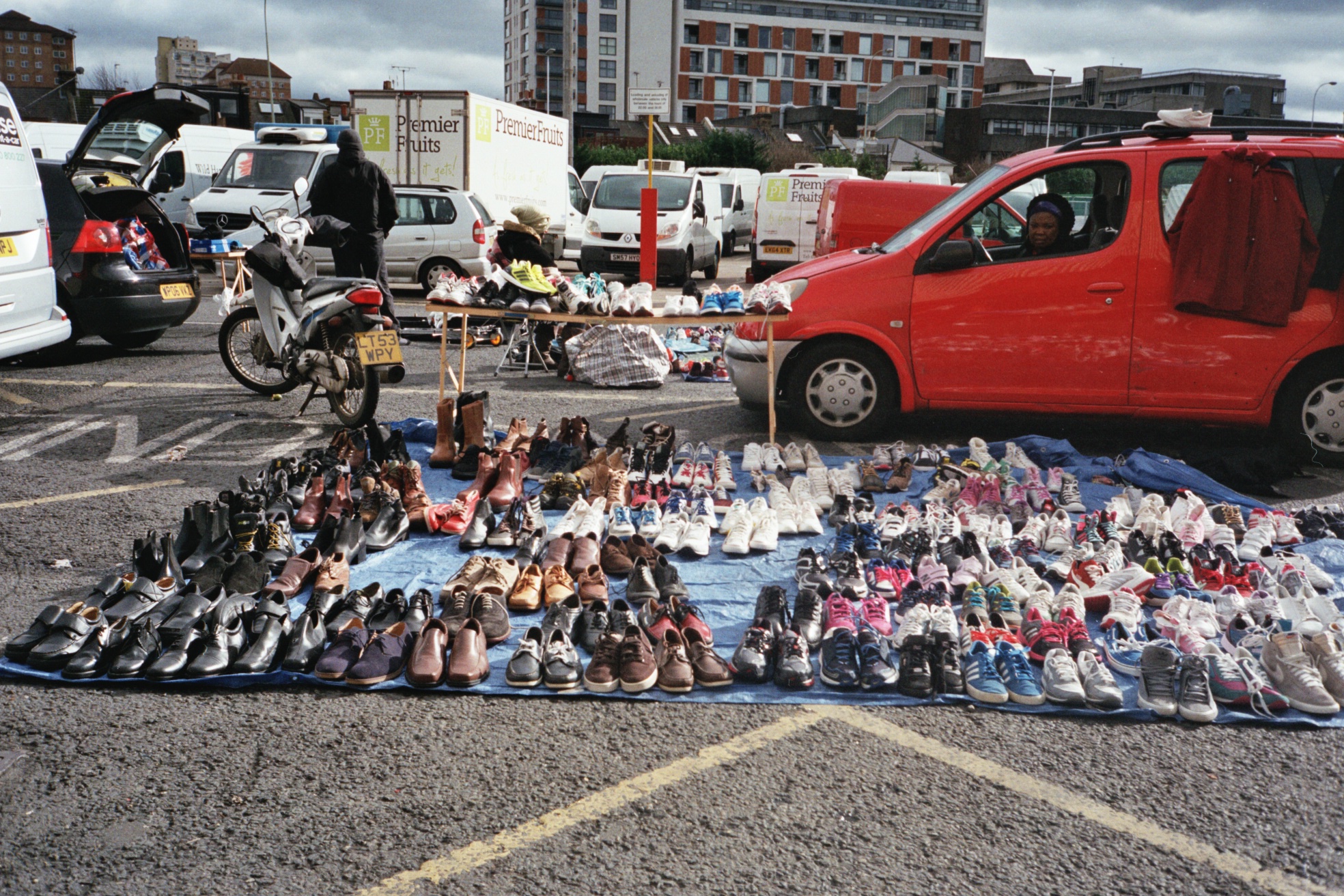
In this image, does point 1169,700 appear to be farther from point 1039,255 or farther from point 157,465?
point 157,465

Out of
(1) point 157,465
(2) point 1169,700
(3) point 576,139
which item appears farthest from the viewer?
(3) point 576,139

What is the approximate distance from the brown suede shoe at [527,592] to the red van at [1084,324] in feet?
11.0

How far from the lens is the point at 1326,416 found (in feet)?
22.0

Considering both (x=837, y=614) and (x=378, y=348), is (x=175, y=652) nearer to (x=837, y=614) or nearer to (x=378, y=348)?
(x=837, y=614)

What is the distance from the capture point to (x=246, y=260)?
7.91 metres

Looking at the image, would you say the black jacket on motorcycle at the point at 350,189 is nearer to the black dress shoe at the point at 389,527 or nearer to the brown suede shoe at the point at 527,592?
the black dress shoe at the point at 389,527

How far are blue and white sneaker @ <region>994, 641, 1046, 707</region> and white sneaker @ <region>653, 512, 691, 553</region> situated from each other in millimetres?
1721

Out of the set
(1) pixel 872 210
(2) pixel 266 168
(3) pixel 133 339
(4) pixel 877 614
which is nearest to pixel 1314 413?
(4) pixel 877 614

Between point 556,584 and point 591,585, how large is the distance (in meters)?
0.15

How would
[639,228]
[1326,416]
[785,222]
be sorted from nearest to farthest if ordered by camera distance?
[1326,416] < [639,228] < [785,222]

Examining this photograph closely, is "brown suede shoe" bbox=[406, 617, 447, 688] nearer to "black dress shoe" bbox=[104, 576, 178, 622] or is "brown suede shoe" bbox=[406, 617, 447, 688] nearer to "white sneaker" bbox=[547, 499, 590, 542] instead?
"black dress shoe" bbox=[104, 576, 178, 622]

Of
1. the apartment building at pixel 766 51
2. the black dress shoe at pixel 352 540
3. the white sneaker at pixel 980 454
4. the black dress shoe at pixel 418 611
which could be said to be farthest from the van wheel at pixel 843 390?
the apartment building at pixel 766 51

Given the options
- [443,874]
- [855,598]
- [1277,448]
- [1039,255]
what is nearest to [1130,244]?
[1039,255]

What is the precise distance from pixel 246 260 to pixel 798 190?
13.2m
